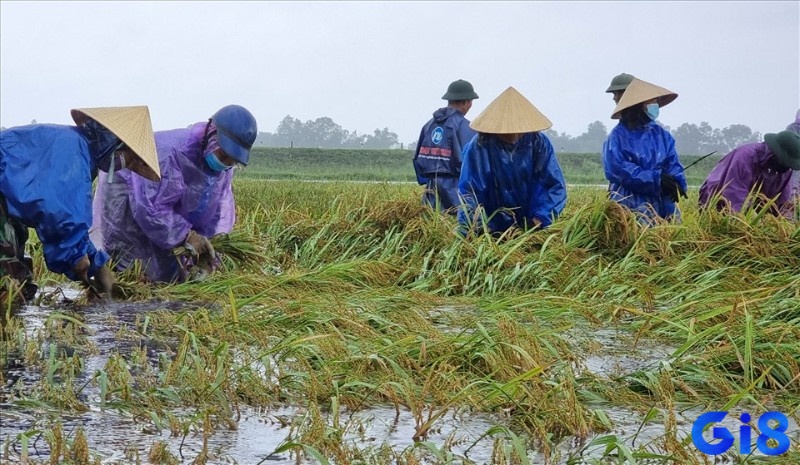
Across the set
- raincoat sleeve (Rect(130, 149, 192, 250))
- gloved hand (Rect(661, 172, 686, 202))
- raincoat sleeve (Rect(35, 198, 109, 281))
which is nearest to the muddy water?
raincoat sleeve (Rect(35, 198, 109, 281))

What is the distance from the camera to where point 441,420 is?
4016 millimetres

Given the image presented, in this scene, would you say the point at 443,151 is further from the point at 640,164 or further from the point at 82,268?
the point at 82,268

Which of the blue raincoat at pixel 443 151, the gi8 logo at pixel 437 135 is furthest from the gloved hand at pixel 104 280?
the gi8 logo at pixel 437 135

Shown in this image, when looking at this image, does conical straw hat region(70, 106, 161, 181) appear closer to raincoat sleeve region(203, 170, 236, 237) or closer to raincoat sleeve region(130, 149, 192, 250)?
raincoat sleeve region(130, 149, 192, 250)

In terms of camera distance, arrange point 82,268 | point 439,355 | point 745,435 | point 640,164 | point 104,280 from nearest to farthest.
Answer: point 745,435 < point 439,355 < point 82,268 < point 104,280 < point 640,164

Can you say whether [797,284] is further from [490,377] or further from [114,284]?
[114,284]

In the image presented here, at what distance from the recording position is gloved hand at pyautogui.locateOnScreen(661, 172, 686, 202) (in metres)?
8.24

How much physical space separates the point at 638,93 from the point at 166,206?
3.60 meters

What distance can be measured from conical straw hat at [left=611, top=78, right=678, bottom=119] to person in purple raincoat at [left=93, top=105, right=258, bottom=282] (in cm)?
301

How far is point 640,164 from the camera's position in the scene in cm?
827

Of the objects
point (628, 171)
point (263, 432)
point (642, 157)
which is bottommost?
point (263, 432)

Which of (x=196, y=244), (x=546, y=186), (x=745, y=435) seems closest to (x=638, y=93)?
(x=546, y=186)

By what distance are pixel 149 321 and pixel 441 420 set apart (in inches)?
83.6

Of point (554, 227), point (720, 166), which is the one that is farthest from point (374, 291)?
point (720, 166)
